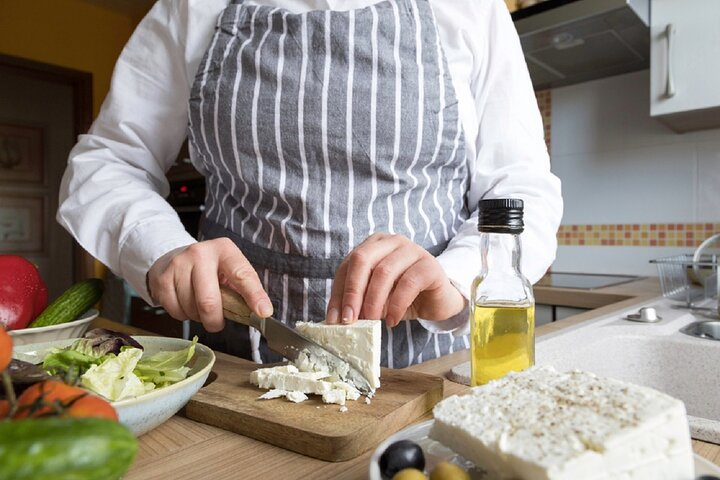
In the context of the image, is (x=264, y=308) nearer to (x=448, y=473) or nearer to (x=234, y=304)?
(x=234, y=304)

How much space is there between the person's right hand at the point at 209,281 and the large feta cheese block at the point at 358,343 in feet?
0.25

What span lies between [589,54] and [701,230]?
698mm

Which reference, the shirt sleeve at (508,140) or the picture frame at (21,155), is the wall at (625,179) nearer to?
the shirt sleeve at (508,140)

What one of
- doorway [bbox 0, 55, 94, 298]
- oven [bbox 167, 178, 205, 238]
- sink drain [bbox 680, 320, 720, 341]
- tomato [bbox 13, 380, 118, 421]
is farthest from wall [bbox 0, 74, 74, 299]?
tomato [bbox 13, 380, 118, 421]

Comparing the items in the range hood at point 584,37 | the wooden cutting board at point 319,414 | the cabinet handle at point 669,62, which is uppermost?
the range hood at point 584,37

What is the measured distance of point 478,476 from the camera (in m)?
0.35

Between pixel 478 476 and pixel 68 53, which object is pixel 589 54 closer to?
pixel 478 476

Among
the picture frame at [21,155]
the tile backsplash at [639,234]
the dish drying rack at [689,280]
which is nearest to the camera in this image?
the dish drying rack at [689,280]

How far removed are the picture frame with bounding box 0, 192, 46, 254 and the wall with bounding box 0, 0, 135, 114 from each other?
4.44ft

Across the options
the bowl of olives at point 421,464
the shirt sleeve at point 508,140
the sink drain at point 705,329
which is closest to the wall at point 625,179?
the sink drain at point 705,329

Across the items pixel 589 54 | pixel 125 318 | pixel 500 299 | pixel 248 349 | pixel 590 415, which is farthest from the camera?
pixel 125 318

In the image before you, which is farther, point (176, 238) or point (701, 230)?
point (701, 230)

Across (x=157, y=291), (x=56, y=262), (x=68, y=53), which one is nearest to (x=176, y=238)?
(x=157, y=291)

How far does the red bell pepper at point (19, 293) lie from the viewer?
2.41ft
